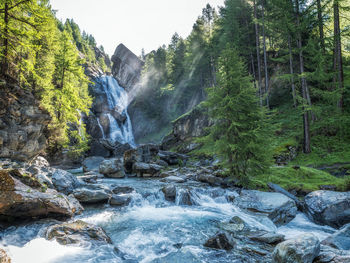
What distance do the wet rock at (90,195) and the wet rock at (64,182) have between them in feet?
2.34

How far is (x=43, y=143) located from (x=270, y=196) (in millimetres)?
19035

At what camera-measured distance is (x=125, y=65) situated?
72750 mm

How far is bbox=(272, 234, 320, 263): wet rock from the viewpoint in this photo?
13.2ft

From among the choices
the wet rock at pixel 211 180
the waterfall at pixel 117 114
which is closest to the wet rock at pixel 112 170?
the wet rock at pixel 211 180

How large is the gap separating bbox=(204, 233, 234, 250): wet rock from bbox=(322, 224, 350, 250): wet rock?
2800mm

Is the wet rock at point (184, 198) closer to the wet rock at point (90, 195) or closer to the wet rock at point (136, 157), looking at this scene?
the wet rock at point (90, 195)

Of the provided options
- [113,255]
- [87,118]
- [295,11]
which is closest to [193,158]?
[295,11]

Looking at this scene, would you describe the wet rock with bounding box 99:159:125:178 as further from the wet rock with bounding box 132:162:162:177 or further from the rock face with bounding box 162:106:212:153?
the rock face with bounding box 162:106:212:153

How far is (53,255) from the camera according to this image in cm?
483

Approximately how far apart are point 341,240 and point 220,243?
3517mm

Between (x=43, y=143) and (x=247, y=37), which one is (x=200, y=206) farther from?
(x=247, y=37)

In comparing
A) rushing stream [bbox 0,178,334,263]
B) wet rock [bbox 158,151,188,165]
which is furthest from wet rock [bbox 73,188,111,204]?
wet rock [bbox 158,151,188,165]

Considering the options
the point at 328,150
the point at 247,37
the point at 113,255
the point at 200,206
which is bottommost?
the point at 200,206

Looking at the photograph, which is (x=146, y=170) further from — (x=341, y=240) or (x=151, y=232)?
(x=341, y=240)
